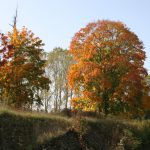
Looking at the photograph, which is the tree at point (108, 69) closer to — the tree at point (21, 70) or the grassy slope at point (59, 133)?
the tree at point (21, 70)

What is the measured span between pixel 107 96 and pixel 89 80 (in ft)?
7.03

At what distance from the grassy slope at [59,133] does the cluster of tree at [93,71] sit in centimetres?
947

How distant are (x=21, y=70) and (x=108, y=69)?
29.1 ft

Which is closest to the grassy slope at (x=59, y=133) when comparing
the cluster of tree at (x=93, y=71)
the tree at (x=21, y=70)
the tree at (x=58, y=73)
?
the cluster of tree at (x=93, y=71)

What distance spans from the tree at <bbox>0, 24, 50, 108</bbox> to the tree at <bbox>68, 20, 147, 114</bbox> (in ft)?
14.4

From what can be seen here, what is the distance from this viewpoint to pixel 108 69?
125 ft

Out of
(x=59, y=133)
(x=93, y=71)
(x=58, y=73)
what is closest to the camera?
(x=59, y=133)

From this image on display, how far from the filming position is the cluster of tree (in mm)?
37263

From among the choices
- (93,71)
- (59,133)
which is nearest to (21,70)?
(93,71)

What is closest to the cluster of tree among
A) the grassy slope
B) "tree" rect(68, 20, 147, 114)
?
"tree" rect(68, 20, 147, 114)

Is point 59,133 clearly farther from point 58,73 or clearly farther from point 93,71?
point 58,73

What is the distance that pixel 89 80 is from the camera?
3803 centimetres

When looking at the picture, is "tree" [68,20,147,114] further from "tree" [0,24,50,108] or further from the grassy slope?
the grassy slope

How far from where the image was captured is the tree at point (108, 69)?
36875 mm
